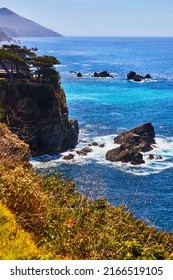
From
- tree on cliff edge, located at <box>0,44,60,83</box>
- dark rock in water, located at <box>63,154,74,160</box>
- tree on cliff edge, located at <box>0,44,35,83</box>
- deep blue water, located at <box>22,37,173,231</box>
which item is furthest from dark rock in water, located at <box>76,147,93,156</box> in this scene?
tree on cliff edge, located at <box>0,44,35,83</box>

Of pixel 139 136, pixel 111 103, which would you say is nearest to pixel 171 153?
pixel 139 136

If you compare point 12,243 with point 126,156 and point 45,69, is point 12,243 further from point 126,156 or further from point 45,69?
point 45,69

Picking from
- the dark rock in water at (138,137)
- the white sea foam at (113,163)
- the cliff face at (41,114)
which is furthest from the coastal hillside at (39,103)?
the dark rock in water at (138,137)

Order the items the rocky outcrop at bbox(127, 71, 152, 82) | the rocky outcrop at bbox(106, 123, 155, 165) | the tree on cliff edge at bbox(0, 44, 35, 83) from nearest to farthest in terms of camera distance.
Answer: the rocky outcrop at bbox(106, 123, 155, 165) < the tree on cliff edge at bbox(0, 44, 35, 83) < the rocky outcrop at bbox(127, 71, 152, 82)

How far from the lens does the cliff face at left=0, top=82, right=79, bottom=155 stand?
48531 millimetres

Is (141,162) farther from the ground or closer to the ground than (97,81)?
closer to the ground

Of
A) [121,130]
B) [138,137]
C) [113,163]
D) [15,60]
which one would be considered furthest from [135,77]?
[113,163]

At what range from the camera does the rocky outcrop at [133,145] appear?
47.6m

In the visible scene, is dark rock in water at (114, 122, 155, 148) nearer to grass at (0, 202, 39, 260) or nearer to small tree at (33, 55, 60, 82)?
small tree at (33, 55, 60, 82)

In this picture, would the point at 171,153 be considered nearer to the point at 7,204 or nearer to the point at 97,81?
the point at 7,204

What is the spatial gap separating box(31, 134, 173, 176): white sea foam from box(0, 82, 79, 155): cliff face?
1904mm

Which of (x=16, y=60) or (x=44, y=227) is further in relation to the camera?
(x=16, y=60)

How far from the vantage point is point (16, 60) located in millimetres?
53875

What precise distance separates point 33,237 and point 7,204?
1.21 metres
